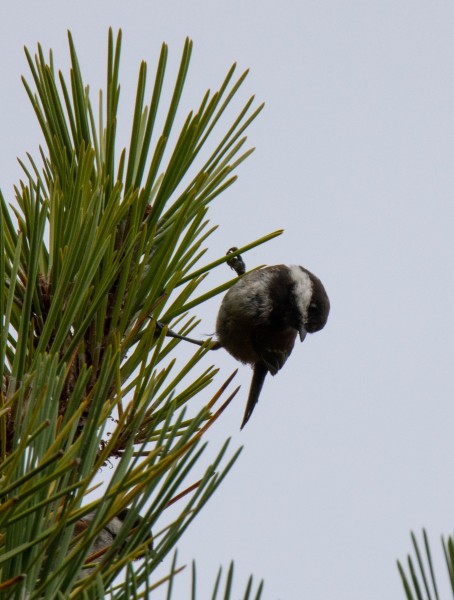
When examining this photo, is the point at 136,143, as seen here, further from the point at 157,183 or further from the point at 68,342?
the point at 68,342

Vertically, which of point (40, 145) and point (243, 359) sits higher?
point (243, 359)

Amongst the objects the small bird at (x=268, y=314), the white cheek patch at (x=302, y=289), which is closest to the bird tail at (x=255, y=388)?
the small bird at (x=268, y=314)

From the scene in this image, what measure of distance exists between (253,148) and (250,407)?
2806 mm

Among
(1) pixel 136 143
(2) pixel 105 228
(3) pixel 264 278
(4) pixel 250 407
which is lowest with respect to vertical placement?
(2) pixel 105 228

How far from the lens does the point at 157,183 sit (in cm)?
183

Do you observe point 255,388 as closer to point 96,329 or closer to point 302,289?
point 302,289

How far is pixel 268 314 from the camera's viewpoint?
168 inches

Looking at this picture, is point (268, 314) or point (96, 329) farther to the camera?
point (268, 314)

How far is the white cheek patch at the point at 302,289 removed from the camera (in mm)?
4230

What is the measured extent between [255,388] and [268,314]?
18.8 inches

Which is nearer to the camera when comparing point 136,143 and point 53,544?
point 53,544

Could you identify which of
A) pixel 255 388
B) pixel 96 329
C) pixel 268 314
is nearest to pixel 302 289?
pixel 268 314

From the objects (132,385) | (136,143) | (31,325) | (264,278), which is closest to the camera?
(31,325)

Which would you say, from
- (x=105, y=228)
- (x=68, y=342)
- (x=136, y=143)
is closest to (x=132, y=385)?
(x=68, y=342)
